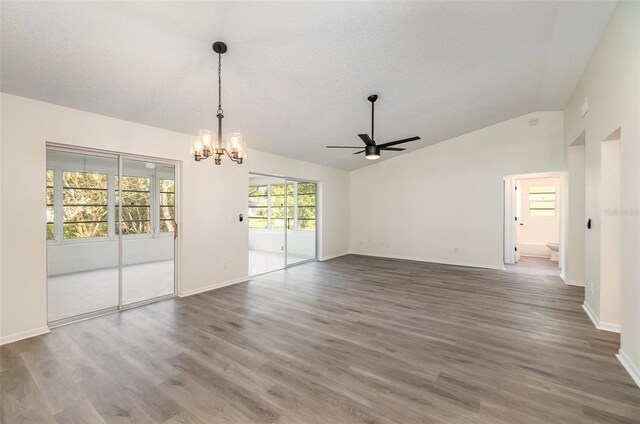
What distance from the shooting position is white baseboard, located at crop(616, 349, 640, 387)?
2.19m

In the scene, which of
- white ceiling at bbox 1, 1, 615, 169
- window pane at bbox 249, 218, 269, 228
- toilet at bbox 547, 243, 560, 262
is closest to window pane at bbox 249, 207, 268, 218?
window pane at bbox 249, 218, 269, 228

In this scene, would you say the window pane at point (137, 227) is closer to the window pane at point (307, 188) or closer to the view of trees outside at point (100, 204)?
the view of trees outside at point (100, 204)

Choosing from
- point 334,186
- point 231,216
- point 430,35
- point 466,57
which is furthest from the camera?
point 334,186

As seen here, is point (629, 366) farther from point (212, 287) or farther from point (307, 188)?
point (307, 188)

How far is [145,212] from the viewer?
187 inches

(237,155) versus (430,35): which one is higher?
(430,35)

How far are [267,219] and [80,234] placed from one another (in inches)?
175

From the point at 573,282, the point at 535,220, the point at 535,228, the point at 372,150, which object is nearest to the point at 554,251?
the point at 535,228

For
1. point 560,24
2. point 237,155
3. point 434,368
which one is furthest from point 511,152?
point 237,155

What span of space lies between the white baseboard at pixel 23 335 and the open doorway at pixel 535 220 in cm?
870

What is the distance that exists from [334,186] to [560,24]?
5.62 m

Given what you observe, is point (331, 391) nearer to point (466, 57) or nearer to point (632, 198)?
point (632, 198)

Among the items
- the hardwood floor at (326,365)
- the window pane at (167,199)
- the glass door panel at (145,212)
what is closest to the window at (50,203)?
the glass door panel at (145,212)

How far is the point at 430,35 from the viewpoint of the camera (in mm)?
2926
